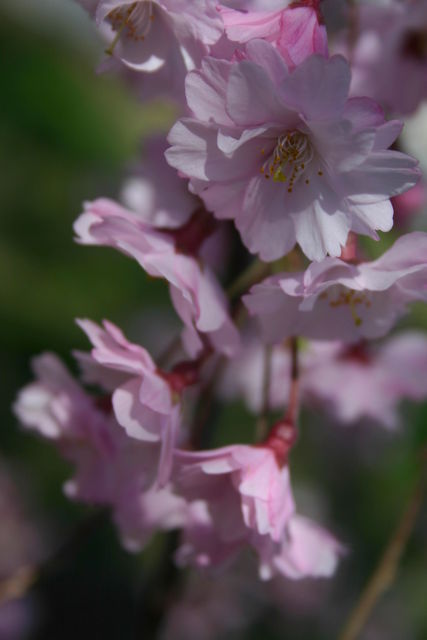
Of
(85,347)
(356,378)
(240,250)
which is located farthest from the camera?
(85,347)

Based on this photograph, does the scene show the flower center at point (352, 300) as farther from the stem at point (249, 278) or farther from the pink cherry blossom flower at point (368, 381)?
the pink cherry blossom flower at point (368, 381)

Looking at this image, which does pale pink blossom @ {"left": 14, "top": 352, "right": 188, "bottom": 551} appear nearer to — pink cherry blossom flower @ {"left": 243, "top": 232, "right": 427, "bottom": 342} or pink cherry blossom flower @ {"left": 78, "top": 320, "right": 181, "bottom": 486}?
pink cherry blossom flower @ {"left": 78, "top": 320, "right": 181, "bottom": 486}

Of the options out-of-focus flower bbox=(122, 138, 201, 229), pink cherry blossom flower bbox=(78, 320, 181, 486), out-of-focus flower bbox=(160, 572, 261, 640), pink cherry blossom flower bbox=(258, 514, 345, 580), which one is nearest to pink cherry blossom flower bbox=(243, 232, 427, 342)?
pink cherry blossom flower bbox=(78, 320, 181, 486)

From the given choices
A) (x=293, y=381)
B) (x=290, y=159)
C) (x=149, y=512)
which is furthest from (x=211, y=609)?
(x=290, y=159)

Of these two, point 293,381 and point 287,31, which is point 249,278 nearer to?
point 293,381

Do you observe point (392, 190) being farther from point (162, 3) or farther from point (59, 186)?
point (59, 186)

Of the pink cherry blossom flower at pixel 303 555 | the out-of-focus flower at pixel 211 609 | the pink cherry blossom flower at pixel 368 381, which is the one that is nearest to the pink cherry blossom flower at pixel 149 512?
the pink cherry blossom flower at pixel 303 555

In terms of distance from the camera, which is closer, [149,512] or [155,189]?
[149,512]

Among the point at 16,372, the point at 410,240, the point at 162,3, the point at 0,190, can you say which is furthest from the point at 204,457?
the point at 0,190
